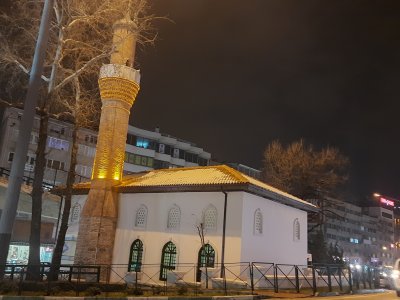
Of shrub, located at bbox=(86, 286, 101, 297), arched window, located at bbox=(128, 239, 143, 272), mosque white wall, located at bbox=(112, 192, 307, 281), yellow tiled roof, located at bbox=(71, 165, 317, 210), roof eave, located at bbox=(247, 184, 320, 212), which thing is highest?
yellow tiled roof, located at bbox=(71, 165, 317, 210)

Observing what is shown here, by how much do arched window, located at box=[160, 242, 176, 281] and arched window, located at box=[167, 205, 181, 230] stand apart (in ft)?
2.94

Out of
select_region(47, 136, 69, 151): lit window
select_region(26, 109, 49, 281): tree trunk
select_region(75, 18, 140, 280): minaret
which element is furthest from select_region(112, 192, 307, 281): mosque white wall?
select_region(47, 136, 69, 151): lit window

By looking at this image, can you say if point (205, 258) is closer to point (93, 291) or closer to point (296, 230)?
point (296, 230)

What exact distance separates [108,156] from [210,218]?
7.37 meters

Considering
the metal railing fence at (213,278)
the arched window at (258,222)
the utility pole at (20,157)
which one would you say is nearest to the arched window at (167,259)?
the metal railing fence at (213,278)

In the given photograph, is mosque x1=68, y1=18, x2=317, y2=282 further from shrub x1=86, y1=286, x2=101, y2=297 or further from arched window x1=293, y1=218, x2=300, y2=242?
shrub x1=86, y1=286, x2=101, y2=297

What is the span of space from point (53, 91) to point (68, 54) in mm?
2089

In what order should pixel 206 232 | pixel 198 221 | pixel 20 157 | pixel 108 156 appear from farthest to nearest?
pixel 108 156
pixel 198 221
pixel 206 232
pixel 20 157

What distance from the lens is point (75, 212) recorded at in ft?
88.8

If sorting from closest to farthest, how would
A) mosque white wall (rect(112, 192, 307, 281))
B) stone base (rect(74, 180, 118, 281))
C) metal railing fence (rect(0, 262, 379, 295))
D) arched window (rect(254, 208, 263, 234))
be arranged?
metal railing fence (rect(0, 262, 379, 295))
mosque white wall (rect(112, 192, 307, 281))
arched window (rect(254, 208, 263, 234))
stone base (rect(74, 180, 118, 281))

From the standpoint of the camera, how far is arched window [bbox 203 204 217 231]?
21183mm

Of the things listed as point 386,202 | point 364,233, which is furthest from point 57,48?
point 386,202

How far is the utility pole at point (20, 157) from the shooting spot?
10.9 m

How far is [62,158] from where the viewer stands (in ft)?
150
